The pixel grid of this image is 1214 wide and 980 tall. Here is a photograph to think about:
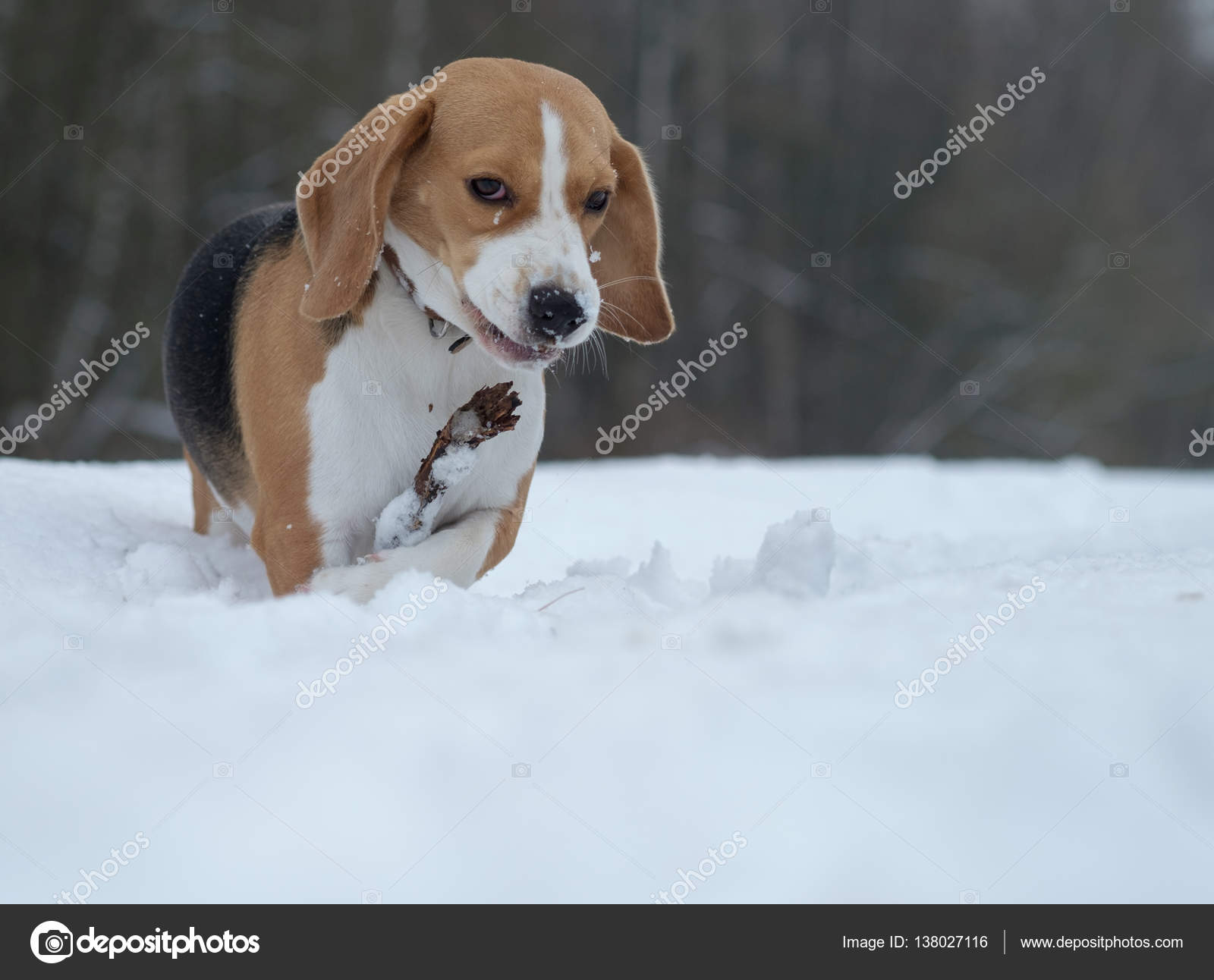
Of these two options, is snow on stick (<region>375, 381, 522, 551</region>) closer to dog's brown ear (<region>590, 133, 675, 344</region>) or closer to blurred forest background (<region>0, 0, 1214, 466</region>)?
dog's brown ear (<region>590, 133, 675, 344</region>)

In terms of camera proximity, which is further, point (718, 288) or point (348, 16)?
point (718, 288)

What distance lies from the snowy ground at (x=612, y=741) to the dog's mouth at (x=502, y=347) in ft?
1.90

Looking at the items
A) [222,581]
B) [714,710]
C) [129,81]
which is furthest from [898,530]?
[129,81]

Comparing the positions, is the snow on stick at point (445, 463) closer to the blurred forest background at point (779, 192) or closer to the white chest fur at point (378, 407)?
the white chest fur at point (378, 407)

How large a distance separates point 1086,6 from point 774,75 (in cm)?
587

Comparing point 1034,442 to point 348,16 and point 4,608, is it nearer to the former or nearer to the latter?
point 348,16

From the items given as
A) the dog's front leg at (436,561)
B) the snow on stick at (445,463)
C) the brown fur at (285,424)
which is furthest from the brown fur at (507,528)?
the brown fur at (285,424)

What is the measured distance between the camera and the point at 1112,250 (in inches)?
701

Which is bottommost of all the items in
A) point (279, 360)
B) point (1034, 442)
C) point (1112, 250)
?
point (1034, 442)

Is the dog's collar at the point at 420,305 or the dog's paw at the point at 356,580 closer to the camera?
the dog's paw at the point at 356,580
